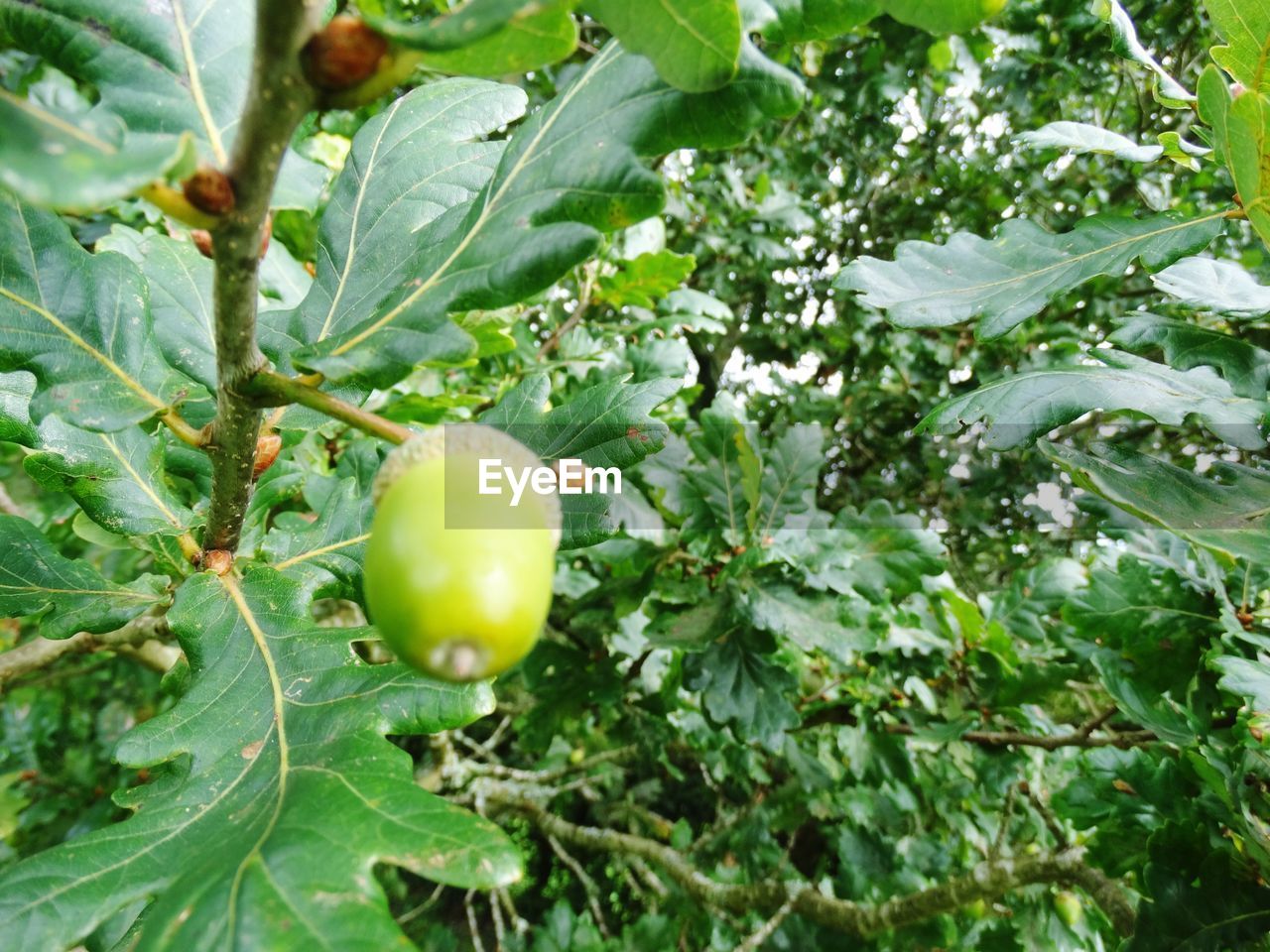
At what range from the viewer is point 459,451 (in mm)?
597

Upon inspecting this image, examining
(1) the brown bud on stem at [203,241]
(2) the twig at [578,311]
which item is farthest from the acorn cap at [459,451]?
(2) the twig at [578,311]

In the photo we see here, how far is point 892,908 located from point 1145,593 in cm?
101

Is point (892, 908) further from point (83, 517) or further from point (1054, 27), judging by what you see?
point (1054, 27)

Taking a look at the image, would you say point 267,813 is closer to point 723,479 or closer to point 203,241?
point 203,241

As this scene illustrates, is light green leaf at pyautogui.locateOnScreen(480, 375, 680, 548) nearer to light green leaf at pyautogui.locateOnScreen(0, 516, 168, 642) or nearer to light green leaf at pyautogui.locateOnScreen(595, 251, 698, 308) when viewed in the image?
light green leaf at pyautogui.locateOnScreen(0, 516, 168, 642)

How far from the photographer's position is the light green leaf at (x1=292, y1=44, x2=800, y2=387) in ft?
2.00

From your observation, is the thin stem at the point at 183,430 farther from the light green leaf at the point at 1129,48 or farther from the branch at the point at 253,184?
the light green leaf at the point at 1129,48

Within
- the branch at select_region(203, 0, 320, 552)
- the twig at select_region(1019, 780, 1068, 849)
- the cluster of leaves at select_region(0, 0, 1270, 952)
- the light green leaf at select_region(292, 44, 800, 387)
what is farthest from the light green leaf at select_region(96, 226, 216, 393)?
the twig at select_region(1019, 780, 1068, 849)

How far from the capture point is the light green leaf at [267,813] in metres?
0.56

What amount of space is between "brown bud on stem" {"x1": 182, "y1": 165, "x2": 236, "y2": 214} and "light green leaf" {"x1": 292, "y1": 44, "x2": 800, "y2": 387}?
14 cm

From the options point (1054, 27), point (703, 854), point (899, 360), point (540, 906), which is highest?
point (1054, 27)

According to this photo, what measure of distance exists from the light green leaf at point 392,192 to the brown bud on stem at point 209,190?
359mm

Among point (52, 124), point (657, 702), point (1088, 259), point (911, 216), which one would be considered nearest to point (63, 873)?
point (52, 124)

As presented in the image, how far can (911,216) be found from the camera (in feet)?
14.1
